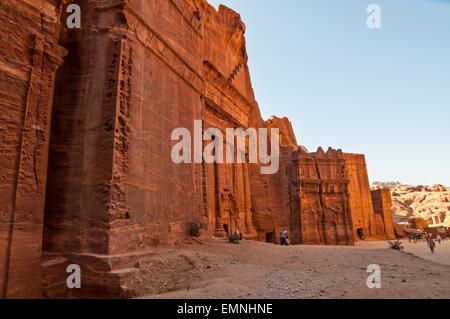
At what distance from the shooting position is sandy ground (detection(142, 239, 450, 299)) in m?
4.90

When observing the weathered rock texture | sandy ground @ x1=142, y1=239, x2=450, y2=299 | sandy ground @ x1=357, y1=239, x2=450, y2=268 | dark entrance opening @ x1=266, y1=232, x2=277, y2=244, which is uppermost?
the weathered rock texture

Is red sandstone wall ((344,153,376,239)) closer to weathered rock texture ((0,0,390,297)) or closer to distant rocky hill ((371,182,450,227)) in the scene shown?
distant rocky hill ((371,182,450,227))

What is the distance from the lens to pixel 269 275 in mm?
6367

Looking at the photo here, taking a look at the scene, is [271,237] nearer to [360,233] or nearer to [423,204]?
[360,233]

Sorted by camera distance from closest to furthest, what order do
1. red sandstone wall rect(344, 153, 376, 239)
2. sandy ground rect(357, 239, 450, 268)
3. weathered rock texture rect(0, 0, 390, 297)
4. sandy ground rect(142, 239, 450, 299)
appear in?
sandy ground rect(142, 239, 450, 299) < weathered rock texture rect(0, 0, 390, 297) < sandy ground rect(357, 239, 450, 268) < red sandstone wall rect(344, 153, 376, 239)

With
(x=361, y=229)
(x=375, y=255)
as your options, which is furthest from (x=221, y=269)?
(x=361, y=229)

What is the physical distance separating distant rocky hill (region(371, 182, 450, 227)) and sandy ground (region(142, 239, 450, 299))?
3963 centimetres

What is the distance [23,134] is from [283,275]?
6.13 m

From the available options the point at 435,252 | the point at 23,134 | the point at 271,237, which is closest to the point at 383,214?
the point at 435,252

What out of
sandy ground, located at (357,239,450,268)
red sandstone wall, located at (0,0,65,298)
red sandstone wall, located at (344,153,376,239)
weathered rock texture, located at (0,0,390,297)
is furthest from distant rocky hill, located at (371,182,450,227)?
red sandstone wall, located at (0,0,65,298)

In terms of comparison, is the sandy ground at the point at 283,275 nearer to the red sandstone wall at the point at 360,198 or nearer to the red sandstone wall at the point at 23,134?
the red sandstone wall at the point at 23,134

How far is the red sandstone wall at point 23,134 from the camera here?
5.45m

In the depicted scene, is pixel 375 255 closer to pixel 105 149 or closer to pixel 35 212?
pixel 105 149

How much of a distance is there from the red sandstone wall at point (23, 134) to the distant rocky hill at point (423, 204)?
46.8 m
